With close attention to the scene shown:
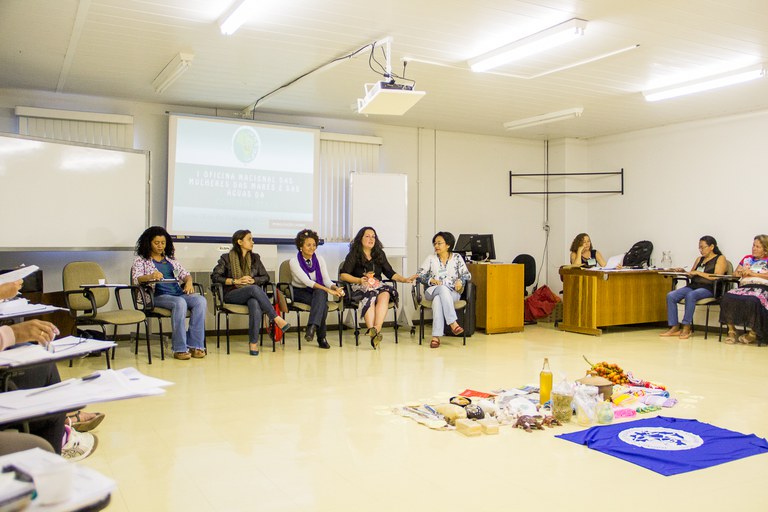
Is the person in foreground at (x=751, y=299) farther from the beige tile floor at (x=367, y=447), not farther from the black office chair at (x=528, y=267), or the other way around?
the black office chair at (x=528, y=267)

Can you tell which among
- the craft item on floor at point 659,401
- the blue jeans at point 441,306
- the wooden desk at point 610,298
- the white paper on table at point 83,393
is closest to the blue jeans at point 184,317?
the blue jeans at point 441,306

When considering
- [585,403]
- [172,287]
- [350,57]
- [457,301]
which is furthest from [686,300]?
[172,287]

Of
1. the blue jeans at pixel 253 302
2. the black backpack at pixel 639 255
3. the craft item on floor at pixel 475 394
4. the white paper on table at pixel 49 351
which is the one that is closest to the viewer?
the white paper on table at pixel 49 351

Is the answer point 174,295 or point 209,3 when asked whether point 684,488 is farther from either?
point 174,295

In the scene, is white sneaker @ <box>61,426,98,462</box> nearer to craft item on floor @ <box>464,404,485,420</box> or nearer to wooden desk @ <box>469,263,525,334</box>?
craft item on floor @ <box>464,404,485,420</box>

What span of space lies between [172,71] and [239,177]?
1783 millimetres

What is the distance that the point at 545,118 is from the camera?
7719 mm

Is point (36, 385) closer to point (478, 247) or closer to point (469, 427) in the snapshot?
point (469, 427)

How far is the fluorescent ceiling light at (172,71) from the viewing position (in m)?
5.36

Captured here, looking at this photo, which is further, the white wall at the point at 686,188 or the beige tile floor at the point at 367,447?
the white wall at the point at 686,188

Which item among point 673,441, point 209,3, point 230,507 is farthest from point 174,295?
point 673,441

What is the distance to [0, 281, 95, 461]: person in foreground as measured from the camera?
1669 mm

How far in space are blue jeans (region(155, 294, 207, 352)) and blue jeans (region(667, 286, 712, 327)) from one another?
534 centimetres

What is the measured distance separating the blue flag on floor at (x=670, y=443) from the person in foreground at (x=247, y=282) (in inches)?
135
